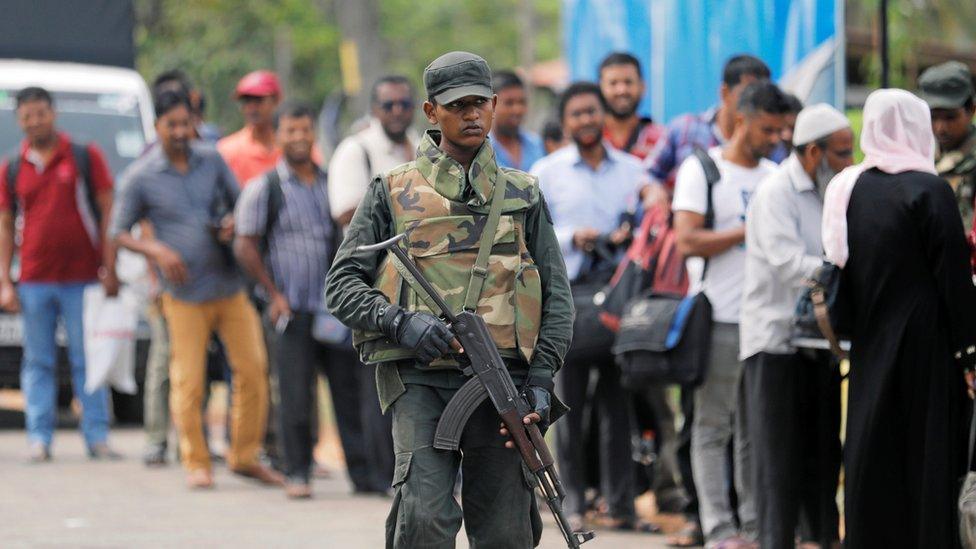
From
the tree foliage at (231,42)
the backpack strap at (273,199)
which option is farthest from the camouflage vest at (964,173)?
the tree foliage at (231,42)

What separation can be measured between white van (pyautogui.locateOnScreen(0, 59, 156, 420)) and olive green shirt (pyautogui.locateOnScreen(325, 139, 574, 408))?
8491mm

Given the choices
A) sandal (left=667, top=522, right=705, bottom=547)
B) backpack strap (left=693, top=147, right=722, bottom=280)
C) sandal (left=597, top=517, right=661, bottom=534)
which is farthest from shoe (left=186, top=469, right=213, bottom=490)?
backpack strap (left=693, top=147, right=722, bottom=280)

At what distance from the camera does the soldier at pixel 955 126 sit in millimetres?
7461

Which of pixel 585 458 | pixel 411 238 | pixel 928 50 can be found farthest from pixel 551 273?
A: pixel 928 50

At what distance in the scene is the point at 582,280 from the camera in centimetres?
931

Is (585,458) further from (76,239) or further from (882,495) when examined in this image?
(76,239)

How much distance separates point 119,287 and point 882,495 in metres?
6.63

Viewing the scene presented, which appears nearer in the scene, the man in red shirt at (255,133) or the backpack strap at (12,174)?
the man in red shirt at (255,133)

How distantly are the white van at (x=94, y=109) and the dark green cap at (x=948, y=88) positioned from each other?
8108 millimetres

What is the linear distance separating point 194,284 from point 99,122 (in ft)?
14.2

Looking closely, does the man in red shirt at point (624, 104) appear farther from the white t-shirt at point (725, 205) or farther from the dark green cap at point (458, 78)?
the dark green cap at point (458, 78)

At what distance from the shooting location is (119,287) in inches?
477

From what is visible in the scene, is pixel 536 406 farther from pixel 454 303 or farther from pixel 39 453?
pixel 39 453

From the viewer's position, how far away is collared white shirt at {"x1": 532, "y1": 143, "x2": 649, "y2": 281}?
30.6 ft
